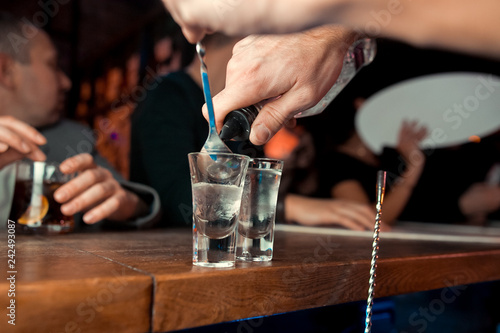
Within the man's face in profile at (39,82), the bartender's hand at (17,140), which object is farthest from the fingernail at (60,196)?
the man's face in profile at (39,82)

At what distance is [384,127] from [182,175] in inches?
74.7

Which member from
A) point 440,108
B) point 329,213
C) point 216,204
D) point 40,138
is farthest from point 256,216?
point 440,108

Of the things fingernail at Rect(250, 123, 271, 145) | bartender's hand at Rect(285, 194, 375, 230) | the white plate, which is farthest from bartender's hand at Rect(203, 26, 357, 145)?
the white plate

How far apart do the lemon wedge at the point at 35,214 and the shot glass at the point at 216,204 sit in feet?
1.95

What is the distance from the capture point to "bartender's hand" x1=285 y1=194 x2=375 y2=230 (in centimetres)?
183

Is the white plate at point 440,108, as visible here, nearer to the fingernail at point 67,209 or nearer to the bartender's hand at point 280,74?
the bartender's hand at point 280,74

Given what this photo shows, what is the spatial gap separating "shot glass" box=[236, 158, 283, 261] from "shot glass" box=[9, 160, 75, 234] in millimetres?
577

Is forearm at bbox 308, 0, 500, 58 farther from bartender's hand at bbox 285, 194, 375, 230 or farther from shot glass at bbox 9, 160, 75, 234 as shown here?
bartender's hand at bbox 285, 194, 375, 230

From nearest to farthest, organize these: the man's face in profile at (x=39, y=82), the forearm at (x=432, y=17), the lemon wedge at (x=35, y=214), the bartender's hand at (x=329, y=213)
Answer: the forearm at (x=432, y=17) → the lemon wedge at (x=35, y=214) → the bartender's hand at (x=329, y=213) → the man's face in profile at (x=39, y=82)

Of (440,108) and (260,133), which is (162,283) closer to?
(260,133)

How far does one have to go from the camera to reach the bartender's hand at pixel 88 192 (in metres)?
1.15

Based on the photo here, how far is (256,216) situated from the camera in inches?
30.3

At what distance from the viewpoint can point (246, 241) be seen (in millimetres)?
779

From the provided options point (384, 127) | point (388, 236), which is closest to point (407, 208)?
point (384, 127)
